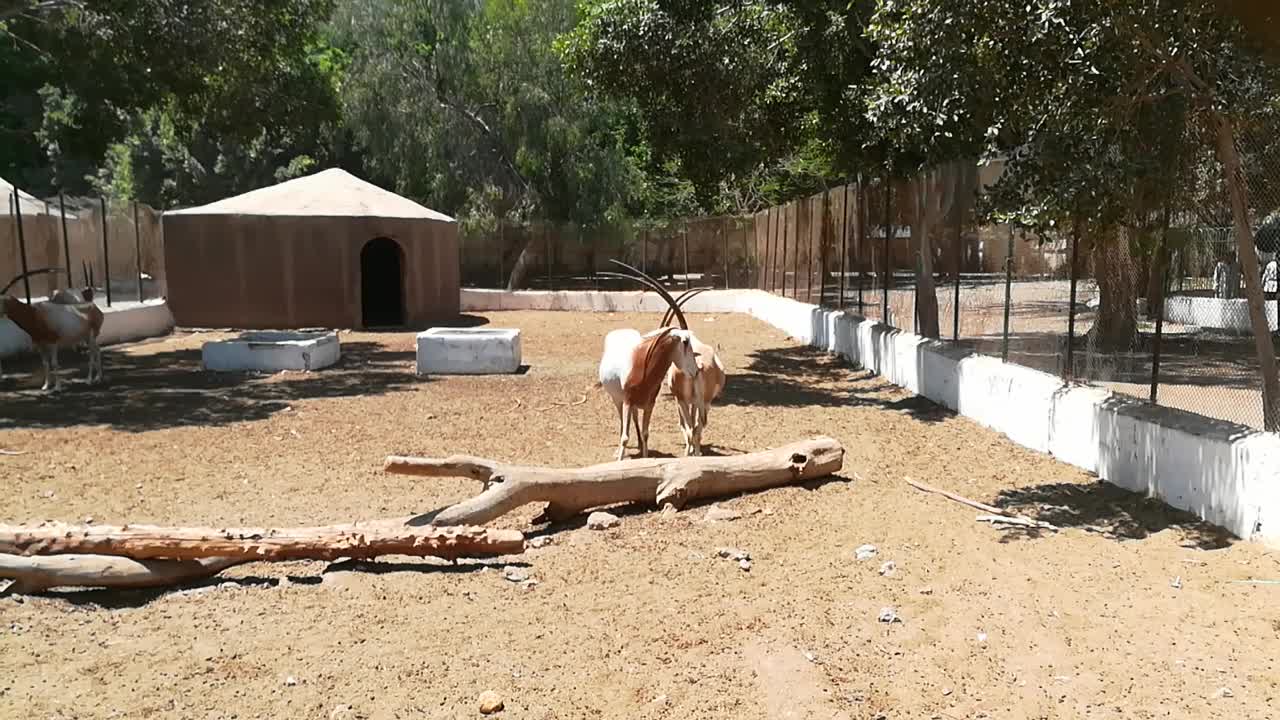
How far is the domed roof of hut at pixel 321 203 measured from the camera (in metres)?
21.7

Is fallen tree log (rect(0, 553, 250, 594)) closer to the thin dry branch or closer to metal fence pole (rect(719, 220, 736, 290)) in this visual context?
the thin dry branch

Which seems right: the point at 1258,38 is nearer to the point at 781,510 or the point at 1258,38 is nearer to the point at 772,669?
the point at 781,510

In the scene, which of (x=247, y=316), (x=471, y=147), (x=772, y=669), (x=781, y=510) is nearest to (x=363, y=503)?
(x=781, y=510)

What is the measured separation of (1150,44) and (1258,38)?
1.95 ft

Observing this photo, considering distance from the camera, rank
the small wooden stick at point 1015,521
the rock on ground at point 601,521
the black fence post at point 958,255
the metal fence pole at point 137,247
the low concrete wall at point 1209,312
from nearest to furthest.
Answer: the small wooden stick at point 1015,521 → the rock on ground at point 601,521 → the low concrete wall at point 1209,312 → the black fence post at point 958,255 → the metal fence pole at point 137,247

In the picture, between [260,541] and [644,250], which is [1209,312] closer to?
[260,541]

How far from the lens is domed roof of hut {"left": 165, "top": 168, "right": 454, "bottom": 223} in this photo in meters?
21.7

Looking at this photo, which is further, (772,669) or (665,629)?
(665,629)

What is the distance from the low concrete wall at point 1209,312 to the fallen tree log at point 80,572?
729 cm

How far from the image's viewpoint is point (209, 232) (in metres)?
21.6

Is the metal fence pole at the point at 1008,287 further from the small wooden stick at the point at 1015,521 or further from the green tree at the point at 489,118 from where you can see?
the green tree at the point at 489,118

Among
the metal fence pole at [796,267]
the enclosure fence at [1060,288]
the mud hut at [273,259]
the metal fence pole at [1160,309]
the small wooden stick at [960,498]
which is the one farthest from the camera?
the mud hut at [273,259]

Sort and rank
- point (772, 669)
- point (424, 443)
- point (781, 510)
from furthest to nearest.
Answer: point (424, 443) → point (781, 510) → point (772, 669)

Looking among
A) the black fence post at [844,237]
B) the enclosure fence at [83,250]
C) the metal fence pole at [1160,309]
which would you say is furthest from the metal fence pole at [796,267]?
the enclosure fence at [83,250]
